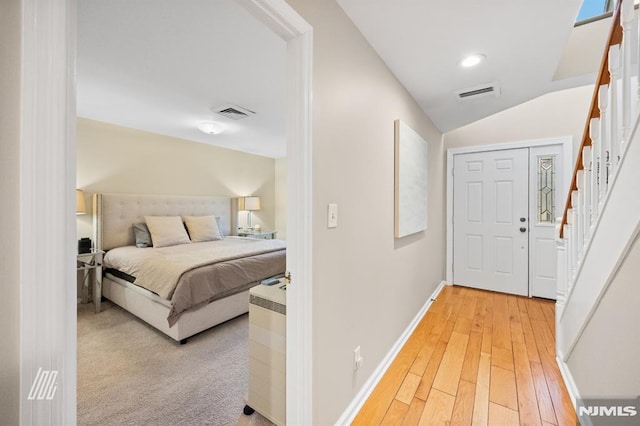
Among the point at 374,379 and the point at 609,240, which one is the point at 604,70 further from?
the point at 374,379

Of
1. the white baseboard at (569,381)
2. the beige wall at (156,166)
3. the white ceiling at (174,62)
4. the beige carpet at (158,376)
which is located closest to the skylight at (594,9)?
the white ceiling at (174,62)

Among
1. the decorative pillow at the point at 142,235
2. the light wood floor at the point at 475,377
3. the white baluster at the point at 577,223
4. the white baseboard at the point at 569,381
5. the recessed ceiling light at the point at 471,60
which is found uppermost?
the recessed ceiling light at the point at 471,60

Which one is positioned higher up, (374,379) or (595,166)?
(595,166)

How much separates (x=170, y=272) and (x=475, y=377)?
2.50 meters

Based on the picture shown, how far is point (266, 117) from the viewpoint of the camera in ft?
10.7

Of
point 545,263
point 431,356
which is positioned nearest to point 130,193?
point 431,356

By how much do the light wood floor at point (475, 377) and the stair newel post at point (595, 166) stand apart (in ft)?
3.69

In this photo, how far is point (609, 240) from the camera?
124 cm

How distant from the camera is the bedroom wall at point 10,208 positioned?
0.48 metres

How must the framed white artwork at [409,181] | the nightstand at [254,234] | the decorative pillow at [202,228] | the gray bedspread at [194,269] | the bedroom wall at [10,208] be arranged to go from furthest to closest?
the nightstand at [254,234] < the decorative pillow at [202,228] < the gray bedspread at [194,269] < the framed white artwork at [409,181] < the bedroom wall at [10,208]

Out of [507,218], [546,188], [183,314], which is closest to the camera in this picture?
[183,314]

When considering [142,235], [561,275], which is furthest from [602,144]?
[142,235]

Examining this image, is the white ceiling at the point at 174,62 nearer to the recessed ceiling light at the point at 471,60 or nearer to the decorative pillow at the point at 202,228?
the recessed ceiling light at the point at 471,60

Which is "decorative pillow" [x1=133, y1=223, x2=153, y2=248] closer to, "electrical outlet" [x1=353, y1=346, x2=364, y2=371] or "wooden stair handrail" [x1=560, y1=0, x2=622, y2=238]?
"electrical outlet" [x1=353, y1=346, x2=364, y2=371]
